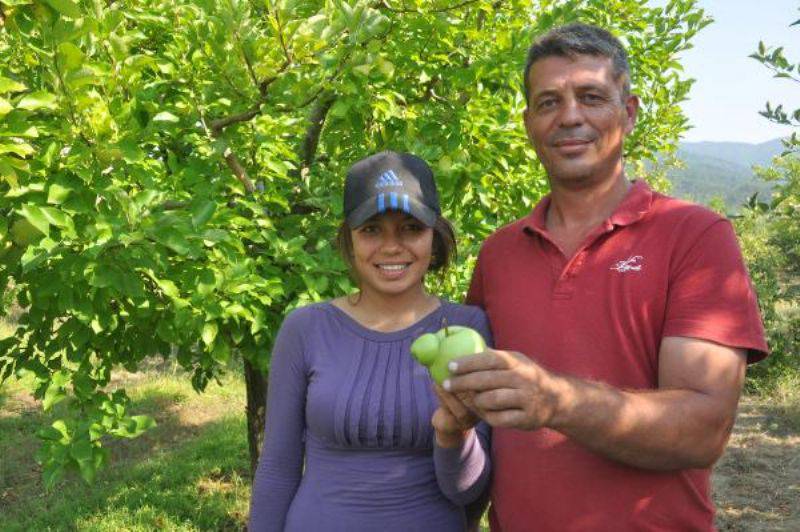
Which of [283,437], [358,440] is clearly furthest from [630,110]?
[283,437]

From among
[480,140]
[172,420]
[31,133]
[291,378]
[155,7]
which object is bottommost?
[172,420]

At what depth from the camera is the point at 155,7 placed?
3.16m

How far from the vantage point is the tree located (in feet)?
7.30

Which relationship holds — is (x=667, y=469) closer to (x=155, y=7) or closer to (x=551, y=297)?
(x=551, y=297)

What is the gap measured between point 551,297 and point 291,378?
740 mm

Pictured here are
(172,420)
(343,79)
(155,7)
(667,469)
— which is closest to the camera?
(667,469)

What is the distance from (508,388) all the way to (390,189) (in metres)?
0.81

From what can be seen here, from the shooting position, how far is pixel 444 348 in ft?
5.15

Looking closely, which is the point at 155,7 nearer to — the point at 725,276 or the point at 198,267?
the point at 198,267

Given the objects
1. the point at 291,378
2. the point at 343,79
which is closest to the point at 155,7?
the point at 343,79

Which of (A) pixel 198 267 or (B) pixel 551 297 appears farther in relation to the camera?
(A) pixel 198 267

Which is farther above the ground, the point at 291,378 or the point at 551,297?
the point at 551,297

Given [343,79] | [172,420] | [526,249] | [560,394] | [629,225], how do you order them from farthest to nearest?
[172,420] < [343,79] < [526,249] < [629,225] < [560,394]

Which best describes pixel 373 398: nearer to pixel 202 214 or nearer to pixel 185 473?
pixel 202 214
